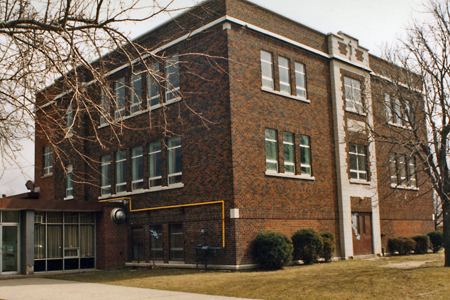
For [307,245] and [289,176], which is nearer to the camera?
[307,245]

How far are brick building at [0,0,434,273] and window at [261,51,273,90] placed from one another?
57mm

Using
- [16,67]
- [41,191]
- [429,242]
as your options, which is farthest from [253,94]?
[41,191]

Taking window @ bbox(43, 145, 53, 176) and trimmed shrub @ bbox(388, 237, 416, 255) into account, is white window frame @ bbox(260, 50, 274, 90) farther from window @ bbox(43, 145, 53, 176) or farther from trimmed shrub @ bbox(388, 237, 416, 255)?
window @ bbox(43, 145, 53, 176)

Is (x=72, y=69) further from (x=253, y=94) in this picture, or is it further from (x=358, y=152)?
(x=358, y=152)

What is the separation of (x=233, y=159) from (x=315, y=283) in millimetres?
6965

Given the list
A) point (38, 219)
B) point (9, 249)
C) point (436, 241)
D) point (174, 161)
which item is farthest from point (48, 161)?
point (436, 241)

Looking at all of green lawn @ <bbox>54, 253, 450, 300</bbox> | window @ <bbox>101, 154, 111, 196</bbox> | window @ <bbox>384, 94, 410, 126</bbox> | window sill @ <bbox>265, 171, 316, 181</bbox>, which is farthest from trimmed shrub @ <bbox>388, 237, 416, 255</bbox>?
window @ <bbox>101, 154, 111, 196</bbox>

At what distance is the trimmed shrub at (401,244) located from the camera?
26016 millimetres

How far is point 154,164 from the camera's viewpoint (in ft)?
77.9

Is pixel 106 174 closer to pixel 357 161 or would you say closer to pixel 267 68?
pixel 267 68

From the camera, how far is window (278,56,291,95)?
74.0 ft

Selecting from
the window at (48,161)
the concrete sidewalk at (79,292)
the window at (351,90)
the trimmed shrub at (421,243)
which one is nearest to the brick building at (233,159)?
the window at (351,90)

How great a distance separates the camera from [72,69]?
988cm

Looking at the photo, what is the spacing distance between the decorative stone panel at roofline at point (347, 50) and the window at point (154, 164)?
32.5 feet
